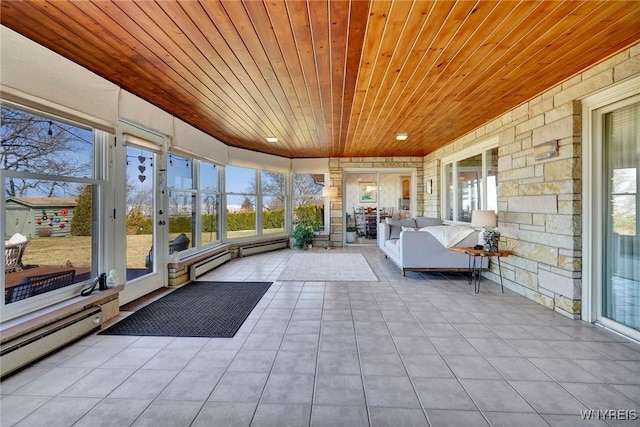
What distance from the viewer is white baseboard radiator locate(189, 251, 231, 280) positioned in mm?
4320

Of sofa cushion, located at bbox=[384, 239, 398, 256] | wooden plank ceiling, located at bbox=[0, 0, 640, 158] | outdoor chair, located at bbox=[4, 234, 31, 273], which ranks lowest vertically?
sofa cushion, located at bbox=[384, 239, 398, 256]

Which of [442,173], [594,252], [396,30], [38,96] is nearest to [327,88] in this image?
[396,30]

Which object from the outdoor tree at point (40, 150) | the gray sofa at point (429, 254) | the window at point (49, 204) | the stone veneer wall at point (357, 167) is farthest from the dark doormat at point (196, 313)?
the stone veneer wall at point (357, 167)

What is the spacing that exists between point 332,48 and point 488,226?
9.97ft

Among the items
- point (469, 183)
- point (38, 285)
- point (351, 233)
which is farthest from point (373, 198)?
point (38, 285)

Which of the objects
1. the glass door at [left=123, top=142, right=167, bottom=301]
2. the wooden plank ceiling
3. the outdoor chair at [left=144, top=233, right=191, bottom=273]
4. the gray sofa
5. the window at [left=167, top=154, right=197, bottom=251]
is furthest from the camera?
the gray sofa

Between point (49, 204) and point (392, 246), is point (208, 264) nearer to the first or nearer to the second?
point (49, 204)

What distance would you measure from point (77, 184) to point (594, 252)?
5066mm

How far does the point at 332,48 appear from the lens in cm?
231

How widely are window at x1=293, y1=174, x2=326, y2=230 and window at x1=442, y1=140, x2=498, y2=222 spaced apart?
3.11 meters

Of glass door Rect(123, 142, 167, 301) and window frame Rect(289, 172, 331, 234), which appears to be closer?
glass door Rect(123, 142, 167, 301)

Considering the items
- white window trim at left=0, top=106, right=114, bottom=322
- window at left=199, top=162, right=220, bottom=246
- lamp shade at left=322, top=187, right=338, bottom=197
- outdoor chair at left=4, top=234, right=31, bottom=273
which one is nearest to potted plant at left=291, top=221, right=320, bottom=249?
lamp shade at left=322, top=187, right=338, bottom=197

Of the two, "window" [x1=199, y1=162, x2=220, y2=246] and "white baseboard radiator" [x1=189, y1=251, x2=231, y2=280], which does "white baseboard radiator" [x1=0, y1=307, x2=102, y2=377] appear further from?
"window" [x1=199, y1=162, x2=220, y2=246]

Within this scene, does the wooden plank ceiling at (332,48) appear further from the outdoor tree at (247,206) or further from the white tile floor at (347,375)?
the outdoor tree at (247,206)
